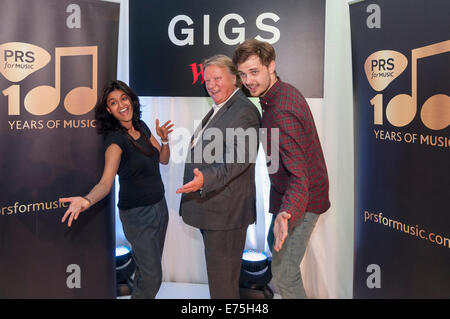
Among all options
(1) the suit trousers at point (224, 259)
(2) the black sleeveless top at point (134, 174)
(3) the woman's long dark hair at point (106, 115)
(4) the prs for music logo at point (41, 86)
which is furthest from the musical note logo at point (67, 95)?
(1) the suit trousers at point (224, 259)

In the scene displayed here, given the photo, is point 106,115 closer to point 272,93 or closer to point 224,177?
point 224,177

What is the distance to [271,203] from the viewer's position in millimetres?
2057

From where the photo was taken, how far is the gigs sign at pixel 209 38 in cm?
268

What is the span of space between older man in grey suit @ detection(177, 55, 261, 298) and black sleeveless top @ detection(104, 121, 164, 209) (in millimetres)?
307

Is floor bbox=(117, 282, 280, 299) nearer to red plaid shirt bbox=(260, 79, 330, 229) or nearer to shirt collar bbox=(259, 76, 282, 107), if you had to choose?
red plaid shirt bbox=(260, 79, 330, 229)

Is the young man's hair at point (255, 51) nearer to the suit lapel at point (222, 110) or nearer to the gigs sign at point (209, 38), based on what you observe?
the suit lapel at point (222, 110)

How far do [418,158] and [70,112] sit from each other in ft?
A: 7.24

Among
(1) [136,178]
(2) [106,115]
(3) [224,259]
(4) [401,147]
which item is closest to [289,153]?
(3) [224,259]

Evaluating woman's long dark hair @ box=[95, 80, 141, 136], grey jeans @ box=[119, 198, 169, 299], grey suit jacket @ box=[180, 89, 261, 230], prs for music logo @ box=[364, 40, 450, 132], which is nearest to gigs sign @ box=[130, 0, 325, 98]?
prs for music logo @ box=[364, 40, 450, 132]

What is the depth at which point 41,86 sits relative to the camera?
2184 millimetres

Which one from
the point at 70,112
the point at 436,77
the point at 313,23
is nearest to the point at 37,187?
the point at 70,112

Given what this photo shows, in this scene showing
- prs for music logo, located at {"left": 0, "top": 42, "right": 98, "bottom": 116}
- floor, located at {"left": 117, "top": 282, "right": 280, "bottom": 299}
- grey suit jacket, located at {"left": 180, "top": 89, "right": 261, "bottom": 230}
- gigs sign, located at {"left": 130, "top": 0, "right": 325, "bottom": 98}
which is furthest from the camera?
floor, located at {"left": 117, "top": 282, "right": 280, "bottom": 299}

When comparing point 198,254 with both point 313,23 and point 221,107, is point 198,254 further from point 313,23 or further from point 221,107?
point 313,23

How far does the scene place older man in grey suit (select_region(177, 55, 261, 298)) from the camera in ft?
6.02
